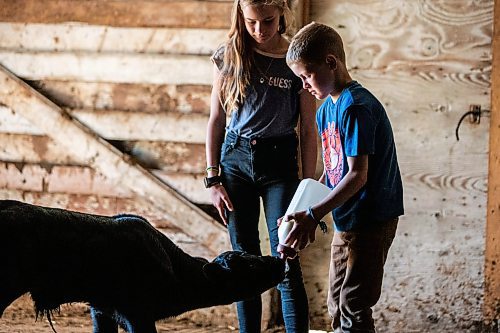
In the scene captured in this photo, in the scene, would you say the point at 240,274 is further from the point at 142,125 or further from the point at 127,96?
the point at 127,96

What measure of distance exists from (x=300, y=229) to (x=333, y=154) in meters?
0.34

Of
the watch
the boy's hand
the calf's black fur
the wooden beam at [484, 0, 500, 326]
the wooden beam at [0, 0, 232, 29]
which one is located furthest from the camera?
the wooden beam at [0, 0, 232, 29]

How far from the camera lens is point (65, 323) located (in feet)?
16.8

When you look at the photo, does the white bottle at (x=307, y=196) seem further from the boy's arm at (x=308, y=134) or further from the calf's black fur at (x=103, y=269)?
the boy's arm at (x=308, y=134)

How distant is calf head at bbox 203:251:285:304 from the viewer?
3322 mm

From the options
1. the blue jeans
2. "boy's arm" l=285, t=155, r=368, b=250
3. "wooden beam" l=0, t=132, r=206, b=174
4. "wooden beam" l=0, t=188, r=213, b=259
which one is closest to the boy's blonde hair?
→ "boy's arm" l=285, t=155, r=368, b=250

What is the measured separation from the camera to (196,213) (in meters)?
5.07

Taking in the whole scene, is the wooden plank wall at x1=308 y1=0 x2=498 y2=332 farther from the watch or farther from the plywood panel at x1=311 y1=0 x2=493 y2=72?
the watch

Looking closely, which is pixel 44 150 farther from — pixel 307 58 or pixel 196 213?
pixel 307 58

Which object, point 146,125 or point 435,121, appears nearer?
point 435,121

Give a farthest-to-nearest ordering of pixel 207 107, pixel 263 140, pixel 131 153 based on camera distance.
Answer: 1. pixel 131 153
2. pixel 207 107
3. pixel 263 140

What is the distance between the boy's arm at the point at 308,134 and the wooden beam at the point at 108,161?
117cm

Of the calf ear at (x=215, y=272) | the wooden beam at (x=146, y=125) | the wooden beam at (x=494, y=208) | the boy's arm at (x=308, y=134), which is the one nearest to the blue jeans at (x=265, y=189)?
the boy's arm at (x=308, y=134)

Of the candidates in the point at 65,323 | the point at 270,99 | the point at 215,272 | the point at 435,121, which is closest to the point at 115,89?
the point at 65,323
